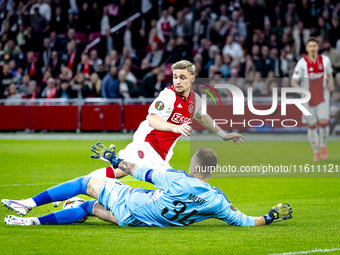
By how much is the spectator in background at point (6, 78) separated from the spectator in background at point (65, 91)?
2299 millimetres

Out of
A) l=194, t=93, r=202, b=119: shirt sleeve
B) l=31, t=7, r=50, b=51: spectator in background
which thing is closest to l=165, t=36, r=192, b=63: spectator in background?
l=31, t=7, r=50, b=51: spectator in background

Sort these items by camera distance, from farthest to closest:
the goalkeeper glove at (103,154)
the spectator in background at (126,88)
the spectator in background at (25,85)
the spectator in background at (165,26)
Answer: the spectator in background at (165,26) < the spectator in background at (25,85) < the spectator in background at (126,88) < the goalkeeper glove at (103,154)

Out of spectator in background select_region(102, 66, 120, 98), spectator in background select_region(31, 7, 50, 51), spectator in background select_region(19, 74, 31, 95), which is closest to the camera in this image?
spectator in background select_region(102, 66, 120, 98)

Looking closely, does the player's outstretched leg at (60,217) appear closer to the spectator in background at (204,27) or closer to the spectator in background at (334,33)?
the spectator in background at (204,27)

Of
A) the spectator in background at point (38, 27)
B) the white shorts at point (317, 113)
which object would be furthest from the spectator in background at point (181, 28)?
the white shorts at point (317, 113)

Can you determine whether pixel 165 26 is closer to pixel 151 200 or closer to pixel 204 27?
pixel 204 27

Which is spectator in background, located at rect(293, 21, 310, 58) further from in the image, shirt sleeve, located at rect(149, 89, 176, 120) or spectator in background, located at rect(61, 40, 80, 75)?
shirt sleeve, located at rect(149, 89, 176, 120)

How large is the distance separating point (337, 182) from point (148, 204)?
17.5 feet

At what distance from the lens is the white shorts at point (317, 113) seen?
12.3 meters

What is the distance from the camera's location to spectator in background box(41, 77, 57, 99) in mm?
19453

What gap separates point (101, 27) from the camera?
2275 cm

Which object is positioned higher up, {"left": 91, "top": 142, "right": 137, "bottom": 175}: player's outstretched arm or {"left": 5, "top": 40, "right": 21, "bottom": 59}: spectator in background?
{"left": 5, "top": 40, "right": 21, "bottom": 59}: spectator in background

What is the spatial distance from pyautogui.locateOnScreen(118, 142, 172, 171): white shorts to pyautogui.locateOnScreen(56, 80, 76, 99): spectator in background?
12.9 metres

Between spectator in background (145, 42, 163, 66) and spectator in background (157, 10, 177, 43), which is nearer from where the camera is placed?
spectator in background (145, 42, 163, 66)
